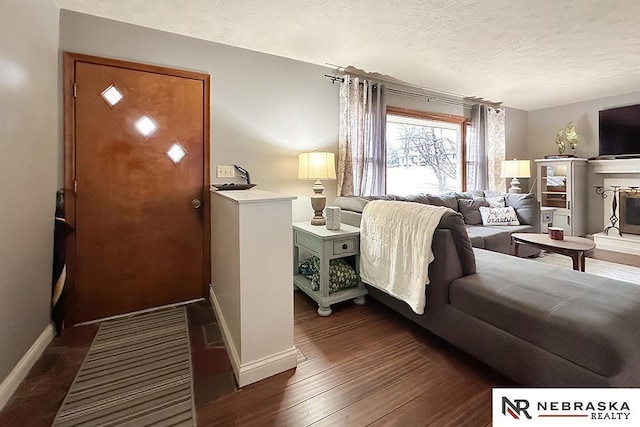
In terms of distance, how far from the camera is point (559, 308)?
140 cm

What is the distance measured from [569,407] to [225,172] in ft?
8.87

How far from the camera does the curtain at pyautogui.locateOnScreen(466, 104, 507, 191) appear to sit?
459cm

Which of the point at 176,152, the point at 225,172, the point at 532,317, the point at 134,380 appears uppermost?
the point at 176,152

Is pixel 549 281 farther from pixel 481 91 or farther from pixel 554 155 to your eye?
pixel 554 155

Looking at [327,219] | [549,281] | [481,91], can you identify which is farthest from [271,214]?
[481,91]

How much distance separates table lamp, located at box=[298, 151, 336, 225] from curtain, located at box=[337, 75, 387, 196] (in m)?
0.53

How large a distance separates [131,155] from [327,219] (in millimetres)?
1693

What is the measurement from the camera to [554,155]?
5016mm

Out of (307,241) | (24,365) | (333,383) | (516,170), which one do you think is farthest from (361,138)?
(24,365)

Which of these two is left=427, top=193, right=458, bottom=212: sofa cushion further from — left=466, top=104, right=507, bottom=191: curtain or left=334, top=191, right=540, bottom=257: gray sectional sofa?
left=466, top=104, right=507, bottom=191: curtain

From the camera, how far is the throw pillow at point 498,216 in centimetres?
382

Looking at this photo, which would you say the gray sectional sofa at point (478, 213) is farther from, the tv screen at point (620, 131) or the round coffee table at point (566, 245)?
the tv screen at point (620, 131)

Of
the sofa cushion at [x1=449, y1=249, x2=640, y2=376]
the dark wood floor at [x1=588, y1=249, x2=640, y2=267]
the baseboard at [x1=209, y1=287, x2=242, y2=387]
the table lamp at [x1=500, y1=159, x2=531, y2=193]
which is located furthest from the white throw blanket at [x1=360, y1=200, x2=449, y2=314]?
the dark wood floor at [x1=588, y1=249, x2=640, y2=267]

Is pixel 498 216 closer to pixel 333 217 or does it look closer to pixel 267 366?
pixel 333 217
